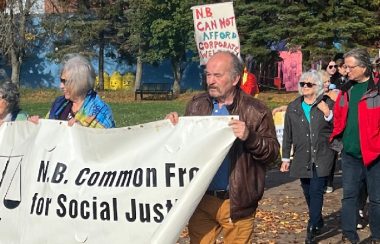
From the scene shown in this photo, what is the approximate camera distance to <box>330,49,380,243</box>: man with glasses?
7621 millimetres

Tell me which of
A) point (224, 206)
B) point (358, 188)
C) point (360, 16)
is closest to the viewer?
point (224, 206)

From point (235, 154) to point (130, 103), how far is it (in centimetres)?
3678

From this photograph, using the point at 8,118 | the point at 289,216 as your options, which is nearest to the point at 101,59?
the point at 289,216

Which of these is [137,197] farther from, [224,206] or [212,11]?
[212,11]

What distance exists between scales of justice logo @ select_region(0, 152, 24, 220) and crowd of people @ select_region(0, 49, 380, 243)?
0.35 meters

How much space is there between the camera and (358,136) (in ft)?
25.5

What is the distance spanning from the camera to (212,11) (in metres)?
11.9

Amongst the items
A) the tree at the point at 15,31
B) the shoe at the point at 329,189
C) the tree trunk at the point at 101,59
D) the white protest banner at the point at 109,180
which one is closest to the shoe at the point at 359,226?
the shoe at the point at 329,189

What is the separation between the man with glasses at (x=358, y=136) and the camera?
7.62 metres

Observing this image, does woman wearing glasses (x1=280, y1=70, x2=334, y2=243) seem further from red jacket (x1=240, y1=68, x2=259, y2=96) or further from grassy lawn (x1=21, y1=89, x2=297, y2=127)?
grassy lawn (x1=21, y1=89, x2=297, y2=127)

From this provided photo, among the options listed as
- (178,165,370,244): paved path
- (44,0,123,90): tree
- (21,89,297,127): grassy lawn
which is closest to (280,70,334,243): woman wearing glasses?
(178,165,370,244): paved path

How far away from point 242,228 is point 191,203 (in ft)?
1.81

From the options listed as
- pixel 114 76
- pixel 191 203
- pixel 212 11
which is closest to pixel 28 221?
pixel 191 203

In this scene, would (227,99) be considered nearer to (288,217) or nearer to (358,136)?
(358,136)
